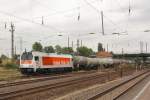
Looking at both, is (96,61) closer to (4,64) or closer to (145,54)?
(4,64)

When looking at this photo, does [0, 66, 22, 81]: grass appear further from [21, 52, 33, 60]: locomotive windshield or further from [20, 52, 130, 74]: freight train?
[21, 52, 33, 60]: locomotive windshield

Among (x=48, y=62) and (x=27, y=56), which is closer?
(x=27, y=56)

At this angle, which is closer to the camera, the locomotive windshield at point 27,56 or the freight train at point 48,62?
the freight train at point 48,62

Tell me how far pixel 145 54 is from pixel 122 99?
4919 inches

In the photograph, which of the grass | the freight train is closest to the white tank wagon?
the freight train

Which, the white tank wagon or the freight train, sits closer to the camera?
the freight train

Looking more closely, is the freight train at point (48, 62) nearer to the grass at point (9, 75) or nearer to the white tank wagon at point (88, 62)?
the white tank wagon at point (88, 62)

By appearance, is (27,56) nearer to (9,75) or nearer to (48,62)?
(9,75)

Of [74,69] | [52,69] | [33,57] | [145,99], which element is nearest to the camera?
[145,99]

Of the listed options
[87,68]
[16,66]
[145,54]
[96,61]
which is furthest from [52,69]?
[145,54]

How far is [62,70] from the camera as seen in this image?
60781 mm

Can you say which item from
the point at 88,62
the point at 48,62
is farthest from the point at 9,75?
the point at 88,62

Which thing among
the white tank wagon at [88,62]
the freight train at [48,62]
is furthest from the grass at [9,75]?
the white tank wagon at [88,62]

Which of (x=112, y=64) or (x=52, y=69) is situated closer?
(x=52, y=69)
